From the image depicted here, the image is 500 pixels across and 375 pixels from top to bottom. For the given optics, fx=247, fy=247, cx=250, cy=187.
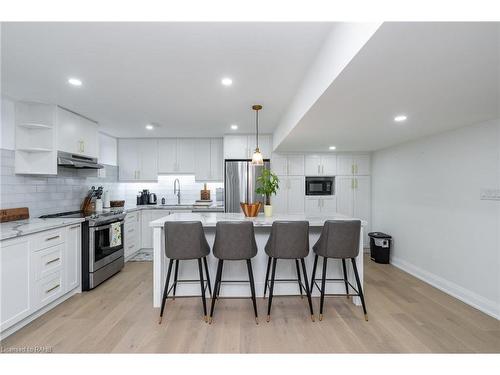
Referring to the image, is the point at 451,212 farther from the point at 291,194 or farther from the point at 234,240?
the point at 234,240

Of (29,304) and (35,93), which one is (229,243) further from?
(35,93)

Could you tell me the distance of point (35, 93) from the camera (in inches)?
112

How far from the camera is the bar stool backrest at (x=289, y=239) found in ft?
7.97

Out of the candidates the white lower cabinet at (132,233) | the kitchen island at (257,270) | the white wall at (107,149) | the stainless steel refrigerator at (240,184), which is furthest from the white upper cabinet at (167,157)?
the kitchen island at (257,270)

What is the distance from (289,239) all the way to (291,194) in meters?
2.68

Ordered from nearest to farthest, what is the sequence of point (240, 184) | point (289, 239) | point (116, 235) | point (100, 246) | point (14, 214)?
point (289, 239) → point (14, 214) → point (100, 246) → point (116, 235) → point (240, 184)

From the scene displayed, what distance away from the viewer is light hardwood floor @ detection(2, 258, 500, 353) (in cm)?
205

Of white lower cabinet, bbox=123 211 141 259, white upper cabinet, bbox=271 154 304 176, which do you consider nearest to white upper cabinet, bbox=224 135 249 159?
white upper cabinet, bbox=271 154 304 176

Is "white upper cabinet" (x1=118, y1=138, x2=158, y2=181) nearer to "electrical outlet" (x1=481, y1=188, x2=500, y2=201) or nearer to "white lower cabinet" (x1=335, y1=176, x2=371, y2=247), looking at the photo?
"white lower cabinet" (x1=335, y1=176, x2=371, y2=247)

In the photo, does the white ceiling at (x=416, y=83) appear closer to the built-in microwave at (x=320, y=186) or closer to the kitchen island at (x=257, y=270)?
the kitchen island at (x=257, y=270)

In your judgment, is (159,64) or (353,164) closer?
(159,64)

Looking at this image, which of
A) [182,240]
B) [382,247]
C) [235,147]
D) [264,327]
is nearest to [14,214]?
[182,240]

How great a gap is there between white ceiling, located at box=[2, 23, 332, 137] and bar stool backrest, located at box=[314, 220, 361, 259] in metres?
1.51

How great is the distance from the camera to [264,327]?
2332mm
